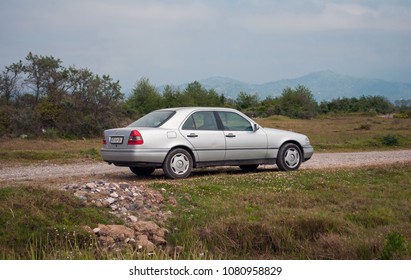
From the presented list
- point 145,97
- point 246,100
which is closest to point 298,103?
point 246,100

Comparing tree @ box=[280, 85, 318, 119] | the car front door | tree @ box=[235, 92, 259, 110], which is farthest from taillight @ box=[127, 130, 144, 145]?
tree @ box=[235, 92, 259, 110]

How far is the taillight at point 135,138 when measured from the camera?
11.7 metres

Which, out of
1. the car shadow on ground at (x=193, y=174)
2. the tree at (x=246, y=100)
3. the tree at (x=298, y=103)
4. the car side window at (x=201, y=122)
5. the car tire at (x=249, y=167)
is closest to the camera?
the car side window at (x=201, y=122)

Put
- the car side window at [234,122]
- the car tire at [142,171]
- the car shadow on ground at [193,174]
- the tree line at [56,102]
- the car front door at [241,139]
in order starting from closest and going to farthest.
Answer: the car shadow on ground at [193,174], the car front door at [241,139], the car side window at [234,122], the car tire at [142,171], the tree line at [56,102]

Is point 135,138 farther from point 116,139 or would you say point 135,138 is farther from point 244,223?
point 244,223

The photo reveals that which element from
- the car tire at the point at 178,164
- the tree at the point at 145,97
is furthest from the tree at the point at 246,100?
the car tire at the point at 178,164

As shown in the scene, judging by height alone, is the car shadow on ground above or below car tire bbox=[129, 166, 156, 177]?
below

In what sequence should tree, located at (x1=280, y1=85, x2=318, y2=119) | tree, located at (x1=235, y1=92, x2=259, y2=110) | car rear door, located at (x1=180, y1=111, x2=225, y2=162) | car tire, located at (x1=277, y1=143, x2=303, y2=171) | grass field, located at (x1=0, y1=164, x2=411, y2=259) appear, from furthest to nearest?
tree, located at (x1=235, y1=92, x2=259, y2=110), tree, located at (x1=280, y1=85, x2=318, y2=119), car tire, located at (x1=277, y1=143, x2=303, y2=171), car rear door, located at (x1=180, y1=111, x2=225, y2=162), grass field, located at (x1=0, y1=164, x2=411, y2=259)

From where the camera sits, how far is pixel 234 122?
13.2m

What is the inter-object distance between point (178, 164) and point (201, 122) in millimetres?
1166

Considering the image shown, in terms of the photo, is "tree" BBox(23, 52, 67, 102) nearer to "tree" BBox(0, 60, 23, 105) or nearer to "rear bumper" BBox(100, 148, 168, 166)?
"tree" BBox(0, 60, 23, 105)

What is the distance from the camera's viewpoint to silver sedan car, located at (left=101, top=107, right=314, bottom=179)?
1185 centimetres

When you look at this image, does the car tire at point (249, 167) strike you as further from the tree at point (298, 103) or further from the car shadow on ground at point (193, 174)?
the tree at point (298, 103)

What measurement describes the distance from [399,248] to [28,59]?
79.2 ft
